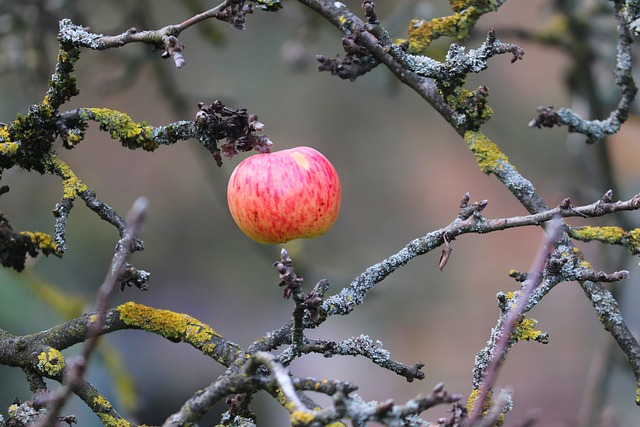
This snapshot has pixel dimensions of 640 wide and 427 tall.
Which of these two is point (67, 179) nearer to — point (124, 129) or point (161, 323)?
point (124, 129)

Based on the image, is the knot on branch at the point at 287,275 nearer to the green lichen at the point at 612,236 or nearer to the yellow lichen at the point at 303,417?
the yellow lichen at the point at 303,417

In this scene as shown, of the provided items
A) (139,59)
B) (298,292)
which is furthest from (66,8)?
(298,292)

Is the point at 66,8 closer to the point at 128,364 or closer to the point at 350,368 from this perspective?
the point at 128,364

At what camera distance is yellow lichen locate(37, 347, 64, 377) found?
1.51 meters

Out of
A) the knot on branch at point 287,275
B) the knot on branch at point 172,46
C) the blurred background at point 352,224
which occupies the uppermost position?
the blurred background at point 352,224

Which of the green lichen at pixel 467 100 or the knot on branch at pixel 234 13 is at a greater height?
the green lichen at pixel 467 100

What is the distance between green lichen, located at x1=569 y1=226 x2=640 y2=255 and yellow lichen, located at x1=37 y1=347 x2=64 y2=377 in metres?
1.06

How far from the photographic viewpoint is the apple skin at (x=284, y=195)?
1.80 meters

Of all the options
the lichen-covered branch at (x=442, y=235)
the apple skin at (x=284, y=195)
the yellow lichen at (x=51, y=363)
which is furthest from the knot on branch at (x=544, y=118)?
the yellow lichen at (x=51, y=363)

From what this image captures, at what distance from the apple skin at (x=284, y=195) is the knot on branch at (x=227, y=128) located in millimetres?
148

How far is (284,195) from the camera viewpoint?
1.79 m

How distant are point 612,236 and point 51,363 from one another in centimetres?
116

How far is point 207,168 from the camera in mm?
3170

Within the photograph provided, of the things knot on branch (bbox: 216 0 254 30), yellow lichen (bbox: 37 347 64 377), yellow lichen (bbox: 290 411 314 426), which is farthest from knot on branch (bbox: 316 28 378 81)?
yellow lichen (bbox: 290 411 314 426)
